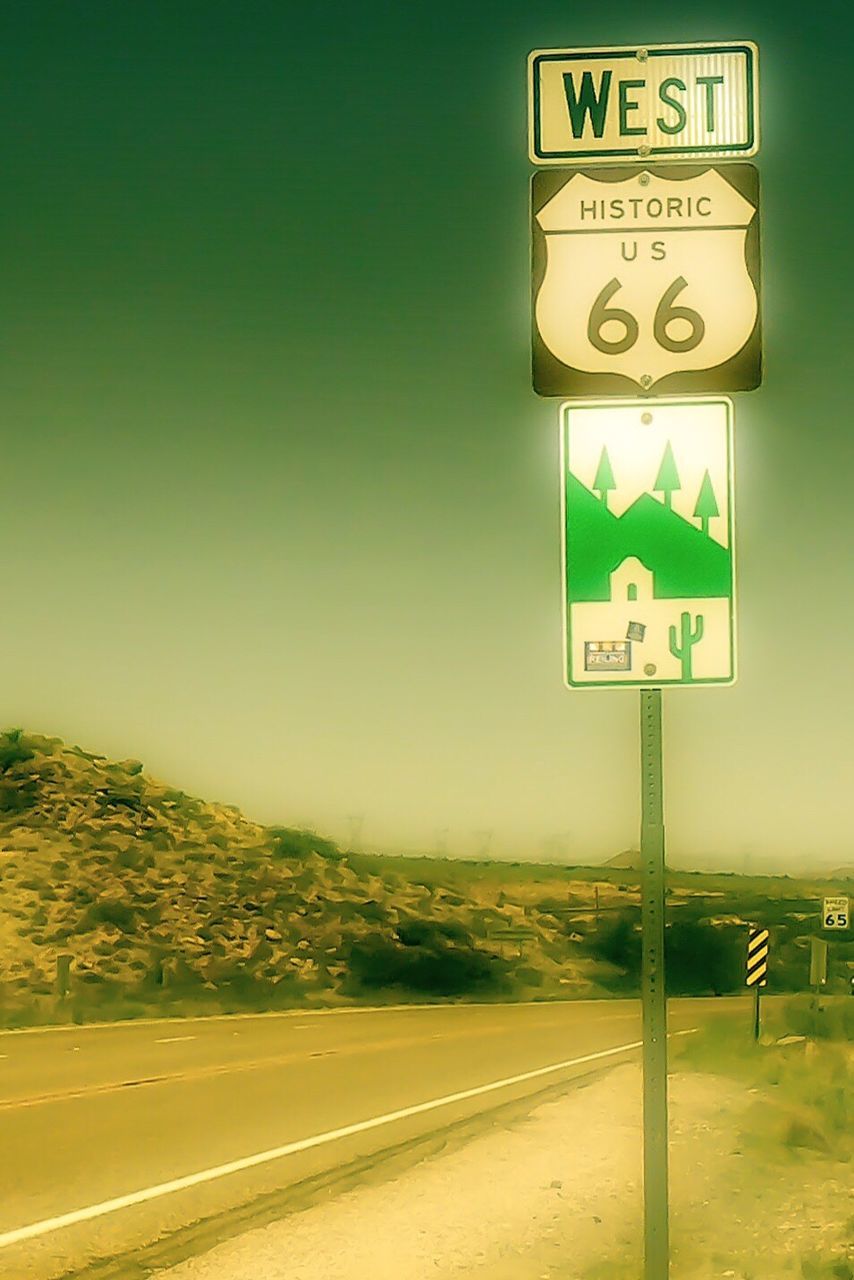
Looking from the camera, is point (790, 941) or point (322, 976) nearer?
point (322, 976)

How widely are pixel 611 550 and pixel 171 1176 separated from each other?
770 centimetres

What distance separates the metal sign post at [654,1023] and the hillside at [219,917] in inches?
1122

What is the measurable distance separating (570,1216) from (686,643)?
5850 mm

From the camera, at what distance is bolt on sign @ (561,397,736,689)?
4.84 m

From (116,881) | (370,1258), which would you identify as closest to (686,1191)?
(370,1258)

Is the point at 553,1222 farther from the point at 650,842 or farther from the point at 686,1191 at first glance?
the point at 650,842

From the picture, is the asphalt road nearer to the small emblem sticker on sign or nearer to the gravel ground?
the gravel ground

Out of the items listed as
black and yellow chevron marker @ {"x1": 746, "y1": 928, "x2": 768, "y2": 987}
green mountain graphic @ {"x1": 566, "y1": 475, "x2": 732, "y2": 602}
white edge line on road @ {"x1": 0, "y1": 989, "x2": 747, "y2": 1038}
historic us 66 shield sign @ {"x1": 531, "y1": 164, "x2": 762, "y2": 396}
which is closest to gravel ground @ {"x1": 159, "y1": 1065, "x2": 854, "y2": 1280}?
green mountain graphic @ {"x1": 566, "y1": 475, "x2": 732, "y2": 602}

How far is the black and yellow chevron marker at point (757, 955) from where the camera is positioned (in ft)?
99.0

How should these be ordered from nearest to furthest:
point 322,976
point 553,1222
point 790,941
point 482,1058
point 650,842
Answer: point 650,842, point 553,1222, point 482,1058, point 322,976, point 790,941

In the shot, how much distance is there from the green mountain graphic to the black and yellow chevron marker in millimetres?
26242

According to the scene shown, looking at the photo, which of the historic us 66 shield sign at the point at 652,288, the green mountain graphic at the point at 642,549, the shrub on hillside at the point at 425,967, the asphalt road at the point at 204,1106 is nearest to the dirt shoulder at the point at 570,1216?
the asphalt road at the point at 204,1106

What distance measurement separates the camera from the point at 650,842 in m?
4.77

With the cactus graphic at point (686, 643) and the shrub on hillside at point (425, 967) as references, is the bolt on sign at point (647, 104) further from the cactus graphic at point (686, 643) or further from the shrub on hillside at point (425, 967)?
the shrub on hillside at point (425, 967)
